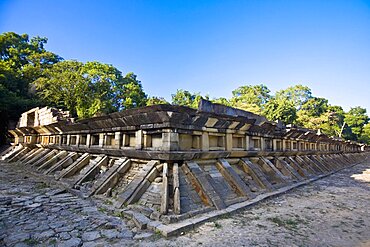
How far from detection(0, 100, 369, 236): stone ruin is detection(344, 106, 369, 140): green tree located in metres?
42.2

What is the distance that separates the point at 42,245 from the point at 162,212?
199 cm

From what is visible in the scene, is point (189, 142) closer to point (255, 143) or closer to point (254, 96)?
point (255, 143)

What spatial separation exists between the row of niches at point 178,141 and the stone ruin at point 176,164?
1.1 inches

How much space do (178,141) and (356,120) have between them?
164ft

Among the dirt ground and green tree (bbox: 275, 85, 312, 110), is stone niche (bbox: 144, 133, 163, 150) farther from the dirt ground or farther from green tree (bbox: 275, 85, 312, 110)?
green tree (bbox: 275, 85, 312, 110)

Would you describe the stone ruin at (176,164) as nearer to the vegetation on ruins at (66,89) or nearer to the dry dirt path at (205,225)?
the dry dirt path at (205,225)

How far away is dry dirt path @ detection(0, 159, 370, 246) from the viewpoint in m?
3.28

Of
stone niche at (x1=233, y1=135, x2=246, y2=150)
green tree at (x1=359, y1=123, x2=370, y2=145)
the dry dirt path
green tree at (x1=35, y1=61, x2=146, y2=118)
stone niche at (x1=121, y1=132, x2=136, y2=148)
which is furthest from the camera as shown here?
green tree at (x1=359, y1=123, x2=370, y2=145)

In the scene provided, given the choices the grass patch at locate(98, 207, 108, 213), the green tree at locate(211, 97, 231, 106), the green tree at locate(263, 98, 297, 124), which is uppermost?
the green tree at locate(211, 97, 231, 106)

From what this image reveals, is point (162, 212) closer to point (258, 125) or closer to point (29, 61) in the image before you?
point (258, 125)

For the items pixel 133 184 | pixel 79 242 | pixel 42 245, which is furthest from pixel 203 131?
pixel 42 245

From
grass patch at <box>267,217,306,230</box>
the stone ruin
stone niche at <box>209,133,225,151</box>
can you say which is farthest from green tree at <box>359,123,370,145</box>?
grass patch at <box>267,217,306,230</box>

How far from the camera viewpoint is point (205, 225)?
12.7 ft

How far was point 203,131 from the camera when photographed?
5840 millimetres
